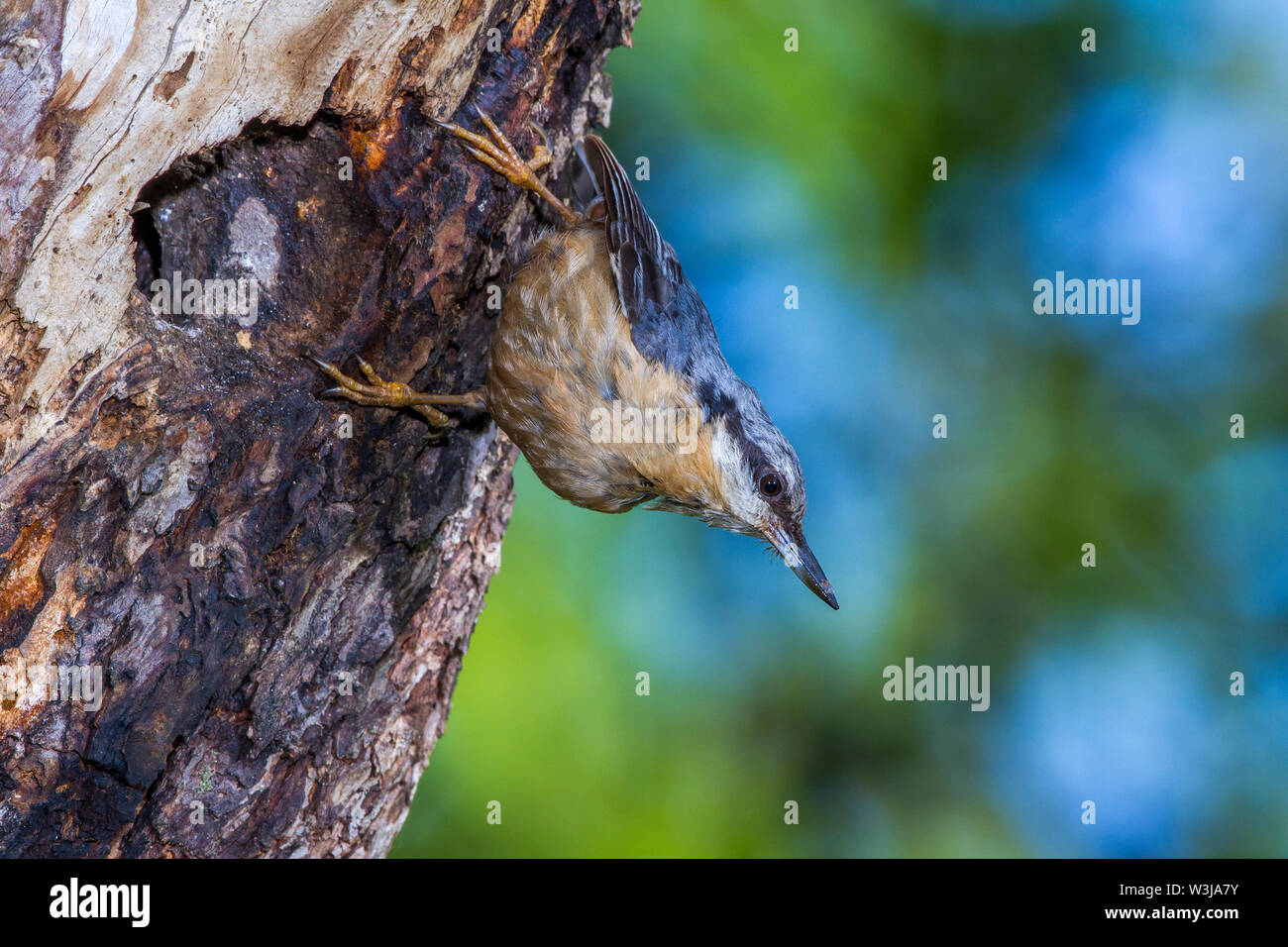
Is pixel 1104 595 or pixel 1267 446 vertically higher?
pixel 1267 446

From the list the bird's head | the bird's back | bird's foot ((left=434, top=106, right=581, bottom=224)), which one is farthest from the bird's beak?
bird's foot ((left=434, top=106, right=581, bottom=224))

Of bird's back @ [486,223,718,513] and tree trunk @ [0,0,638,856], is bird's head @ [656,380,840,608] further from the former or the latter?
tree trunk @ [0,0,638,856]

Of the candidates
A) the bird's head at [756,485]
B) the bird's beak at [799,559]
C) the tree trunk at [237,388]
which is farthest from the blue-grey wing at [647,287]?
the bird's beak at [799,559]

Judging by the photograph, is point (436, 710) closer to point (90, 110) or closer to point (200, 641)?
point (200, 641)

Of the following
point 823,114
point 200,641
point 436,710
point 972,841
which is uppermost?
point 823,114

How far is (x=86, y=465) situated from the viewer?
6.20 ft

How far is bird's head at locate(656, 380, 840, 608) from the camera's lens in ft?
8.45

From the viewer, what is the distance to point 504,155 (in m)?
2.44

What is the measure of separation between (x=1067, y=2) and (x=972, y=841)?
3286 millimetres

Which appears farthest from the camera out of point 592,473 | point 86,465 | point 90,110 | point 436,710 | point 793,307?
point 793,307

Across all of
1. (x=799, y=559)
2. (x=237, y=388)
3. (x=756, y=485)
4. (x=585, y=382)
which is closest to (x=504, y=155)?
(x=585, y=382)

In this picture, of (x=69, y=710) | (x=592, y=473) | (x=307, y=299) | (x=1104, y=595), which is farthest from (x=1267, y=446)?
(x=69, y=710)

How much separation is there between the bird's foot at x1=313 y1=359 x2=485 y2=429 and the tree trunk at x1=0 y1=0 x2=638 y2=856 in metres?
0.04

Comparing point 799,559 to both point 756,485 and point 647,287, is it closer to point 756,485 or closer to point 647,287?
point 756,485
